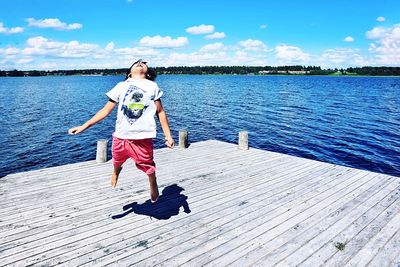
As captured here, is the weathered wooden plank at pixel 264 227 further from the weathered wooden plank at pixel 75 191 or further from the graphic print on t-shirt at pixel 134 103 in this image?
the weathered wooden plank at pixel 75 191

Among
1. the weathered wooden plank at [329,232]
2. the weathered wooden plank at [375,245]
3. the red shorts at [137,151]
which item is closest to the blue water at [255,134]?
the weathered wooden plank at [329,232]

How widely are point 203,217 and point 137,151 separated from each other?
6.30 ft

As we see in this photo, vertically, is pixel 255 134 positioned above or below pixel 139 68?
below

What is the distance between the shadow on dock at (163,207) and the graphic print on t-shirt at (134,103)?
2210 millimetres

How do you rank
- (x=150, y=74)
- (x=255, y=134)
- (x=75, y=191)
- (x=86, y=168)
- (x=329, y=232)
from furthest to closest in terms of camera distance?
(x=255, y=134)
(x=86, y=168)
(x=75, y=191)
(x=329, y=232)
(x=150, y=74)

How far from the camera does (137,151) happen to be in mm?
4781

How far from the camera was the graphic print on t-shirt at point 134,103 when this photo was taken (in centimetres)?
455

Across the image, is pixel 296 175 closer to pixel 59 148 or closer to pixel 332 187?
pixel 332 187

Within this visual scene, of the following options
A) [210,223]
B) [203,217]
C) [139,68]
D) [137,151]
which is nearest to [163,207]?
[203,217]

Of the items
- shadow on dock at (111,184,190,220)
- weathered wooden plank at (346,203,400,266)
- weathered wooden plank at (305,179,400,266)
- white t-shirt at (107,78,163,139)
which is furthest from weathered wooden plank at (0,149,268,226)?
weathered wooden plank at (346,203,400,266)

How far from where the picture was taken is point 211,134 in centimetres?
2431

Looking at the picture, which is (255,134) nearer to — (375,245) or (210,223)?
(210,223)

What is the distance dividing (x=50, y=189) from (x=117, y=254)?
352cm

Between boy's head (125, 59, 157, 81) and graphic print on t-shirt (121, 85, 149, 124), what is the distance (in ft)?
0.92
